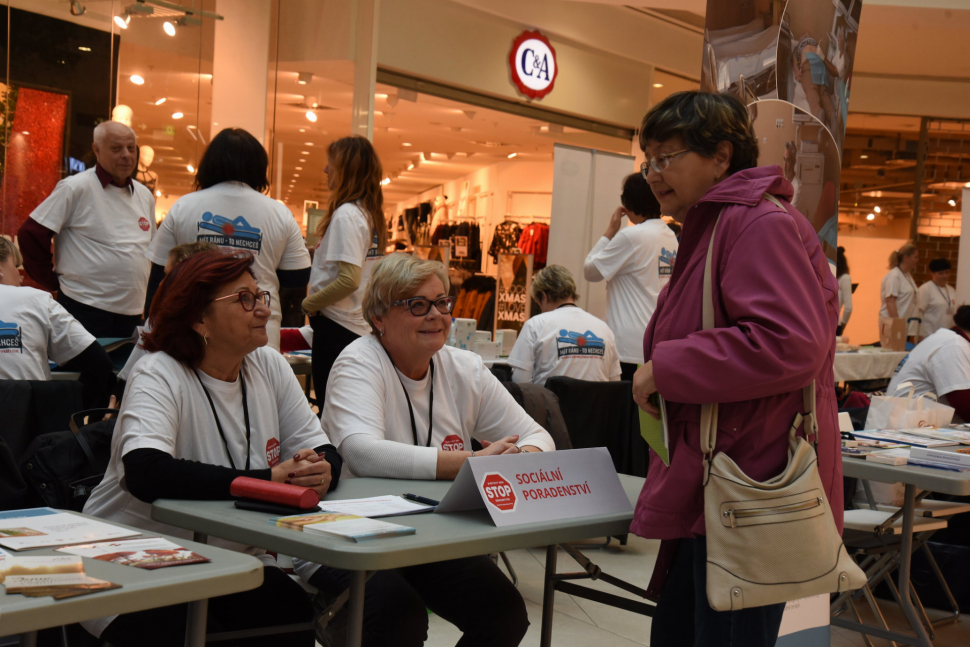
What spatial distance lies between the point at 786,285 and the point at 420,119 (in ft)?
35.3

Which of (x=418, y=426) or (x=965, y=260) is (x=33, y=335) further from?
(x=965, y=260)

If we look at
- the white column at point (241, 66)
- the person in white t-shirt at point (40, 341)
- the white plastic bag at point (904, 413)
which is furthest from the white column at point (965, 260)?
the person in white t-shirt at point (40, 341)

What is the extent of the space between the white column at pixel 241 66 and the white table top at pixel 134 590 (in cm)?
705

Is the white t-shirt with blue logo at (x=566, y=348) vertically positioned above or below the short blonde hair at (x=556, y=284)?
below

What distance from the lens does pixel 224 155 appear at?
3746 mm

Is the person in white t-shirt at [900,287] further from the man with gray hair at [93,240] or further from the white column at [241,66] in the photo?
the man with gray hair at [93,240]

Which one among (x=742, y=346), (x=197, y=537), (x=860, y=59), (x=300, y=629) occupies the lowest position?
(x=300, y=629)

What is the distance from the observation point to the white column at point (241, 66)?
8.03 m

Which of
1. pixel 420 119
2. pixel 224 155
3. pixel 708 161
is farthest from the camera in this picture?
pixel 420 119

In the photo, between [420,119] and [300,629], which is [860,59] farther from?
[300,629]

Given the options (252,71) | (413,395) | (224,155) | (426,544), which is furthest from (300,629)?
(252,71)

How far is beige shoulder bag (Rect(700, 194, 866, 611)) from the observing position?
155cm

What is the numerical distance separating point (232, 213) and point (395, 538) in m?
2.44

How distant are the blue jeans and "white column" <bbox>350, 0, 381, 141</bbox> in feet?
22.2
